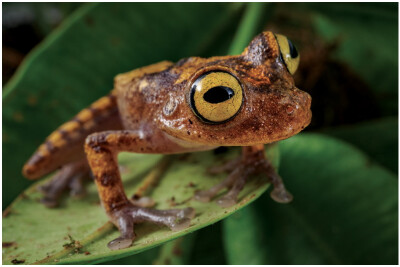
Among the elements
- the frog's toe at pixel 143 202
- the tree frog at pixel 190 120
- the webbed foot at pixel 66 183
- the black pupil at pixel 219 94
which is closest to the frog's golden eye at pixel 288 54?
the tree frog at pixel 190 120

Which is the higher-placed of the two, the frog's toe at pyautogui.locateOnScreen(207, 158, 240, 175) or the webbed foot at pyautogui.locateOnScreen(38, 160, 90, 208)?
the webbed foot at pyautogui.locateOnScreen(38, 160, 90, 208)

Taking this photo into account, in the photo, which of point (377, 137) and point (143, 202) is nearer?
point (143, 202)

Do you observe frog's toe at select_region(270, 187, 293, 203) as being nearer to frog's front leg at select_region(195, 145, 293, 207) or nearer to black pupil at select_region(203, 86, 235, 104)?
frog's front leg at select_region(195, 145, 293, 207)

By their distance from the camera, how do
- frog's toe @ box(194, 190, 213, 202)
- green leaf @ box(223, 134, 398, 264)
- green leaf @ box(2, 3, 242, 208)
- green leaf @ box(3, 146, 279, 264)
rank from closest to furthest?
1. green leaf @ box(3, 146, 279, 264)
2. frog's toe @ box(194, 190, 213, 202)
3. green leaf @ box(223, 134, 398, 264)
4. green leaf @ box(2, 3, 242, 208)

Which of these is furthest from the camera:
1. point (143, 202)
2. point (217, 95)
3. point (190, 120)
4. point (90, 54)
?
point (90, 54)

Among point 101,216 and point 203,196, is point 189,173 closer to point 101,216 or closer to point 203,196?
point 203,196

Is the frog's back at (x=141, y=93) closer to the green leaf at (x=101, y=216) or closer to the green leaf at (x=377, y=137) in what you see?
the green leaf at (x=101, y=216)

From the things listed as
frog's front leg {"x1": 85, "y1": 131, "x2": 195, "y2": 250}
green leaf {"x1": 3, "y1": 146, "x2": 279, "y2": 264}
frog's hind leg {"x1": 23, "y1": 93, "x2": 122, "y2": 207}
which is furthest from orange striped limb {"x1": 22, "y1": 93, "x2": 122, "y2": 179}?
frog's front leg {"x1": 85, "y1": 131, "x2": 195, "y2": 250}

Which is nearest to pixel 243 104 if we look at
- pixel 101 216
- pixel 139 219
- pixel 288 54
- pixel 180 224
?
pixel 288 54
